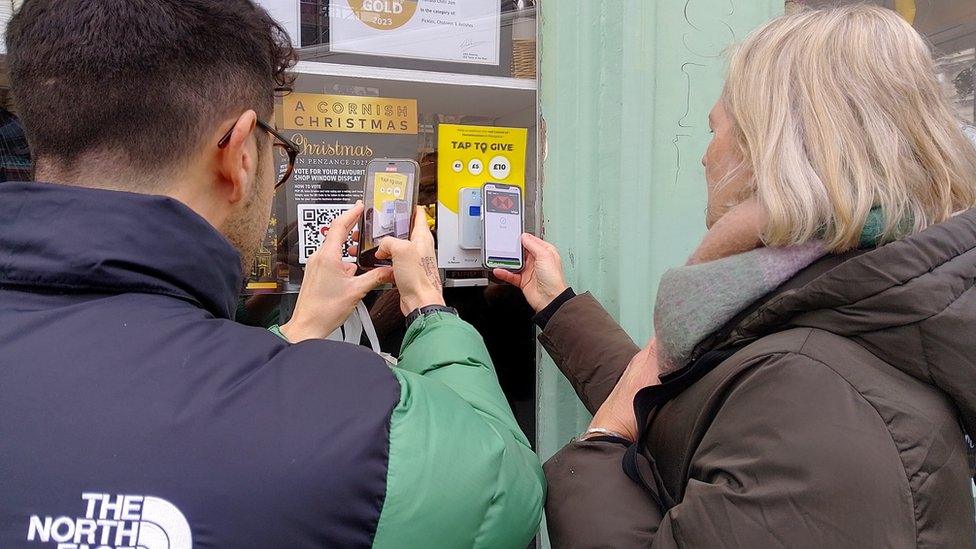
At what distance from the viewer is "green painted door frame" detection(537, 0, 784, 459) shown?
179 centimetres

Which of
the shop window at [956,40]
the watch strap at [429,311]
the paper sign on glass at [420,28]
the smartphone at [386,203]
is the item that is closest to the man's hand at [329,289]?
the smartphone at [386,203]

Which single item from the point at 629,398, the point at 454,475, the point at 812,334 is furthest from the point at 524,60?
the point at 454,475

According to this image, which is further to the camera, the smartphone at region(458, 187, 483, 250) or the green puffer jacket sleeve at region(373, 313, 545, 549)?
the smartphone at region(458, 187, 483, 250)

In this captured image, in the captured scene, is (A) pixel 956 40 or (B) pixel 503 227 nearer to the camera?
(B) pixel 503 227

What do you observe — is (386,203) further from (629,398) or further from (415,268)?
(629,398)

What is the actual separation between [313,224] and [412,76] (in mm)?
466

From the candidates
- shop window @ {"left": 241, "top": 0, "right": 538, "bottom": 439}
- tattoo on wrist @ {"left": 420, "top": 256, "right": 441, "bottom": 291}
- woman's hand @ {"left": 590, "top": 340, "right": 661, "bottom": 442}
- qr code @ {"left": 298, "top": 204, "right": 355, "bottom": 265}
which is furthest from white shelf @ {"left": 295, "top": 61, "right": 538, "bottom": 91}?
woman's hand @ {"left": 590, "top": 340, "right": 661, "bottom": 442}

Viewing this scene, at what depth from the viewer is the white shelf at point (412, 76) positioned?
1729 millimetres

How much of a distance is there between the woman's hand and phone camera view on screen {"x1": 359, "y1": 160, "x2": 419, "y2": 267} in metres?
0.65

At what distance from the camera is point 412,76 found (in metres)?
1.80

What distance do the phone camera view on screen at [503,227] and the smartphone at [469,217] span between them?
44 mm

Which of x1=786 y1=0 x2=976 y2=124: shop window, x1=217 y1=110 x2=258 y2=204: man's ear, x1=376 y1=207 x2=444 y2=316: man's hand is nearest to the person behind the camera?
x1=217 y1=110 x2=258 y2=204: man's ear

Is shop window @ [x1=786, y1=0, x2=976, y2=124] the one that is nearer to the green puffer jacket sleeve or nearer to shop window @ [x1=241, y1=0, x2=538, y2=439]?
shop window @ [x1=241, y1=0, x2=538, y2=439]

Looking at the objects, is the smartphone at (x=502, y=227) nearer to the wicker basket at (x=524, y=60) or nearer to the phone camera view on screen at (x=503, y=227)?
the phone camera view on screen at (x=503, y=227)
